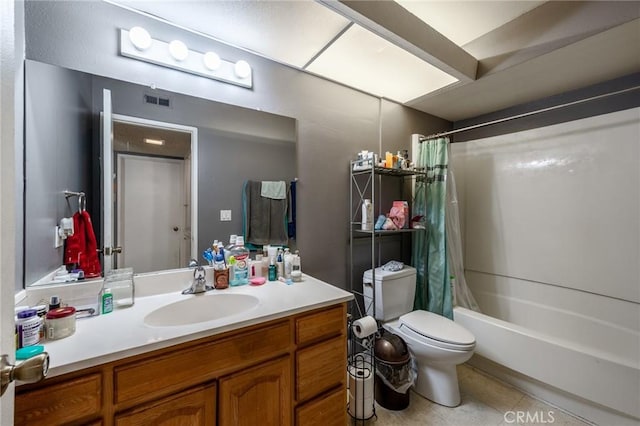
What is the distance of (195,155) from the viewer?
1390 mm

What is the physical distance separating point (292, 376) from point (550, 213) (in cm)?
236

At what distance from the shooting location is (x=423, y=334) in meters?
1.61

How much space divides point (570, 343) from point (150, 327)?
227 centimetres

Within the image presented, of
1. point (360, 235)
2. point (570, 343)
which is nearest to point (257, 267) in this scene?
point (360, 235)

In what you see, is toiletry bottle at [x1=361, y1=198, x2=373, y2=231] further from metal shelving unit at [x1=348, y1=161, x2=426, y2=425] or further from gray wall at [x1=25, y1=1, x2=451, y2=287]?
gray wall at [x1=25, y1=1, x2=451, y2=287]

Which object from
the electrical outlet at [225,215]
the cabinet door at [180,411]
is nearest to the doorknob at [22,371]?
the cabinet door at [180,411]

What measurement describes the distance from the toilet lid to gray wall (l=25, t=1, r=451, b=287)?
527 mm

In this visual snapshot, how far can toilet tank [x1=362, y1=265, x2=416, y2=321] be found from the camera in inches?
71.3

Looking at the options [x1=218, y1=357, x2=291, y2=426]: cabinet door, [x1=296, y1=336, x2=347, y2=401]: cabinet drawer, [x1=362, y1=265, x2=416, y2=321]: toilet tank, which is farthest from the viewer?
[x1=362, y1=265, x2=416, y2=321]: toilet tank

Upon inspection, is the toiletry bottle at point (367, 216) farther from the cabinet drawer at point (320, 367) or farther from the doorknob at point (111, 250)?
the doorknob at point (111, 250)

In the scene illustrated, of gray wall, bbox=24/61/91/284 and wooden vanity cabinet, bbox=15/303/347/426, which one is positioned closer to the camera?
wooden vanity cabinet, bbox=15/303/347/426

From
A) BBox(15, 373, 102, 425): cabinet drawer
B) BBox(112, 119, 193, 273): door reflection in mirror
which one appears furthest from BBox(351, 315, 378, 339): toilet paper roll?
BBox(15, 373, 102, 425): cabinet drawer

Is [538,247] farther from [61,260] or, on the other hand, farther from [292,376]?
[61,260]

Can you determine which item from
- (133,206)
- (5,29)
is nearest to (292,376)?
(133,206)
